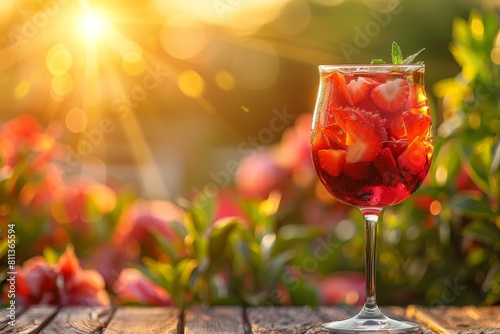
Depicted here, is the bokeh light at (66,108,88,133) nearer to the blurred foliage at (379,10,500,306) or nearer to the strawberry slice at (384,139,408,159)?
the blurred foliage at (379,10,500,306)

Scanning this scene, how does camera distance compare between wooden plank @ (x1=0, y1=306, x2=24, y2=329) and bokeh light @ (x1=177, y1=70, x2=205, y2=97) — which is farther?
bokeh light @ (x1=177, y1=70, x2=205, y2=97)

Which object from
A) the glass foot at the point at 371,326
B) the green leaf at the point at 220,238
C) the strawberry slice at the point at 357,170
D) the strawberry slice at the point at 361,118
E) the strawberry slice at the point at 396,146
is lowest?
the glass foot at the point at 371,326

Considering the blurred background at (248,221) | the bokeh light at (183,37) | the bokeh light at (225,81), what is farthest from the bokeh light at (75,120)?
the bokeh light at (225,81)

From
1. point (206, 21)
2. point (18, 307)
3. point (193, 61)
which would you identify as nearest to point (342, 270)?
point (18, 307)

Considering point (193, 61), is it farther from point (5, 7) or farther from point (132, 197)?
point (132, 197)

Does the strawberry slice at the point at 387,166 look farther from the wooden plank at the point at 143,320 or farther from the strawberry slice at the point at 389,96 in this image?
the wooden plank at the point at 143,320

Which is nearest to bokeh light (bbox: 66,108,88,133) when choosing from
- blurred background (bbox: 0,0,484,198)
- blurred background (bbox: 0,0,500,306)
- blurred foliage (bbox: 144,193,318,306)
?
blurred background (bbox: 0,0,484,198)
